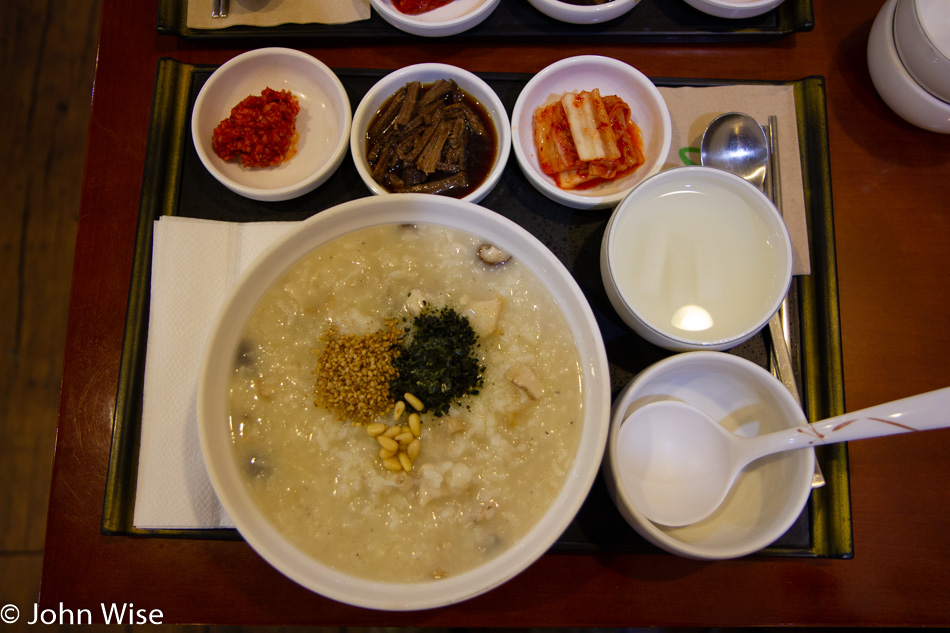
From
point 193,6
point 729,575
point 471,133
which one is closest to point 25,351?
point 193,6

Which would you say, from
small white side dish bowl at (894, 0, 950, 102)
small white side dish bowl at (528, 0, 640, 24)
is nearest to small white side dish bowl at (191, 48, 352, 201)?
small white side dish bowl at (528, 0, 640, 24)

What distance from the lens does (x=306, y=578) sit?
4.44 ft

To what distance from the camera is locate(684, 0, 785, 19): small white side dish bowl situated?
1.86 meters

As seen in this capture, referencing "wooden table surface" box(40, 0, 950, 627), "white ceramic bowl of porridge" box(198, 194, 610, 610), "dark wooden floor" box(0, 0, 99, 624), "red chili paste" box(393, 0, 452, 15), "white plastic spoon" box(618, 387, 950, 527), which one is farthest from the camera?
"dark wooden floor" box(0, 0, 99, 624)

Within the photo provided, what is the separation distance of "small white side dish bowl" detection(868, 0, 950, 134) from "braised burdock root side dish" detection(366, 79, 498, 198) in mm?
1367

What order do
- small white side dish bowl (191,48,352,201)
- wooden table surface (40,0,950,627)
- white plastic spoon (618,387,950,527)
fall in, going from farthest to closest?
1. small white side dish bowl (191,48,352,201)
2. wooden table surface (40,0,950,627)
3. white plastic spoon (618,387,950,527)

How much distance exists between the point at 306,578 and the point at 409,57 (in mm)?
1746


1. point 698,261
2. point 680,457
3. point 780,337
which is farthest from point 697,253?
point 680,457

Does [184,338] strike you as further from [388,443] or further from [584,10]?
[584,10]

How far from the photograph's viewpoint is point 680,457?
5.36 ft

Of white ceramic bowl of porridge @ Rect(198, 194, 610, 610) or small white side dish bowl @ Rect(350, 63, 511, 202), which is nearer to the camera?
white ceramic bowl of porridge @ Rect(198, 194, 610, 610)

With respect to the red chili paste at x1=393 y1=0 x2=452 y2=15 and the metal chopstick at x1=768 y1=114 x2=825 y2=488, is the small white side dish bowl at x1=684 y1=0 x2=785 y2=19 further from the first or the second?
the red chili paste at x1=393 y1=0 x2=452 y2=15

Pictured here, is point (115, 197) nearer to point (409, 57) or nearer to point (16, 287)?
point (409, 57)
